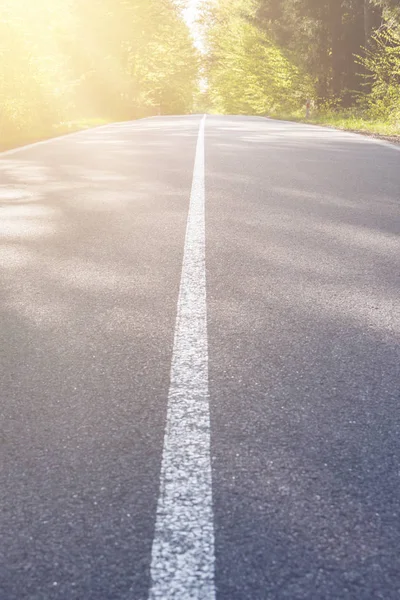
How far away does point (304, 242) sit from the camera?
17.6ft

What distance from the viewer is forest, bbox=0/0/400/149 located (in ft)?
61.6

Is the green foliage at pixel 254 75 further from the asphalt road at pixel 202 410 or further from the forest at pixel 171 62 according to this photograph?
the asphalt road at pixel 202 410

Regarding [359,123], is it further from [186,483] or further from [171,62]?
[171,62]

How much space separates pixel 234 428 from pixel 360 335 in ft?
3.87

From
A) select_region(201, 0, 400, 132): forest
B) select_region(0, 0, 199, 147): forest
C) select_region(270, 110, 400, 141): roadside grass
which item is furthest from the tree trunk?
select_region(0, 0, 199, 147): forest

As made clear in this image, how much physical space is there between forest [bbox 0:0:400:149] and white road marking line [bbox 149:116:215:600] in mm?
13173

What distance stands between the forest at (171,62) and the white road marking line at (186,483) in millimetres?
13173

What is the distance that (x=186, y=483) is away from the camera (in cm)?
203

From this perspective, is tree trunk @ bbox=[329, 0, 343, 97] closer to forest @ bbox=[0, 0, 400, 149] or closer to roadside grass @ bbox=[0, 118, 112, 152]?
forest @ bbox=[0, 0, 400, 149]

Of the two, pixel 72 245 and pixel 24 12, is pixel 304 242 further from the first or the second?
pixel 24 12

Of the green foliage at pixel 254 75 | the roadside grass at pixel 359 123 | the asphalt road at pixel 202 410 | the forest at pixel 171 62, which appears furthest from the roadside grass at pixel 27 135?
the green foliage at pixel 254 75

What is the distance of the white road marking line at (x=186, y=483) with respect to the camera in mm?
1610

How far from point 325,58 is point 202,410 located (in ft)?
109

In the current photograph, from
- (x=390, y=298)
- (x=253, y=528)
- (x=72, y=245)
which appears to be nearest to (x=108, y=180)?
(x=72, y=245)
